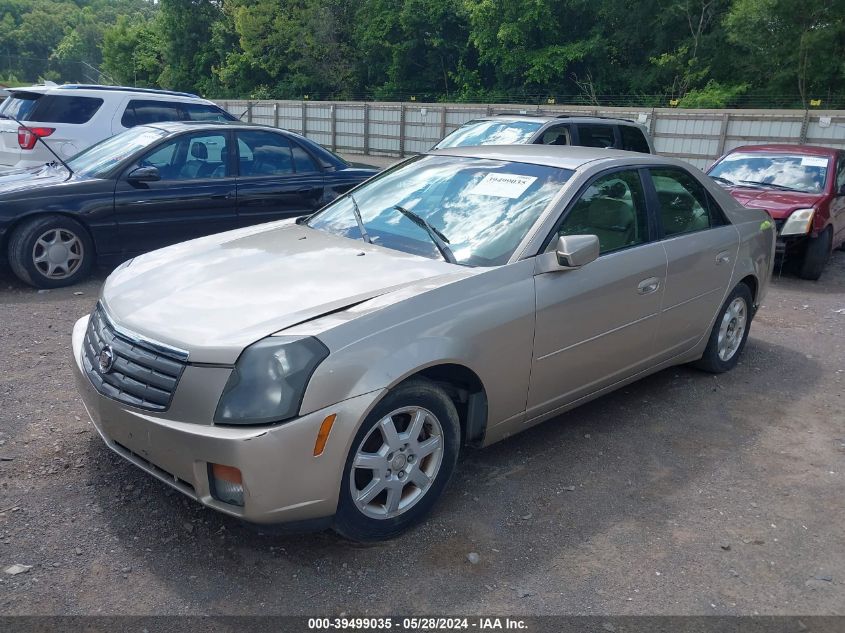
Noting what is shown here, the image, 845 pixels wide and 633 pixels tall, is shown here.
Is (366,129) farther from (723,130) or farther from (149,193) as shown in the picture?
(149,193)

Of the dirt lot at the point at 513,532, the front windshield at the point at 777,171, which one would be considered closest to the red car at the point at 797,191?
the front windshield at the point at 777,171

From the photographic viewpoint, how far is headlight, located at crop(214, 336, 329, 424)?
9.07 feet

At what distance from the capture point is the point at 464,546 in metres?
3.21

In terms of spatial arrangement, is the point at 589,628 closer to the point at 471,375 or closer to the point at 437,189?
the point at 471,375

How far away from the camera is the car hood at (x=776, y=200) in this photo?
8.54 metres

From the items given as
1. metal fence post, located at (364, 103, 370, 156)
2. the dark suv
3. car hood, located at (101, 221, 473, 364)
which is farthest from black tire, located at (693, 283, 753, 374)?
metal fence post, located at (364, 103, 370, 156)

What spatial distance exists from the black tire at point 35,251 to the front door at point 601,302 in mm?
4906

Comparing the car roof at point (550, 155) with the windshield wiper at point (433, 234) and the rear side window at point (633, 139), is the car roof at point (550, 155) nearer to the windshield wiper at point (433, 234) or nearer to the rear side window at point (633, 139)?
the windshield wiper at point (433, 234)

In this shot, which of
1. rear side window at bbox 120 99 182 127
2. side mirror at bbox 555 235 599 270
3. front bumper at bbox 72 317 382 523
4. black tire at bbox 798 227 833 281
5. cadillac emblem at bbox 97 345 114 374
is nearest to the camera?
front bumper at bbox 72 317 382 523

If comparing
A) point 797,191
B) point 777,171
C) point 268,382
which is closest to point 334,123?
point 777,171

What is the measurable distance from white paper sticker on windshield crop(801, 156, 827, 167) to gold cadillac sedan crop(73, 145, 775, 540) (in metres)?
5.47

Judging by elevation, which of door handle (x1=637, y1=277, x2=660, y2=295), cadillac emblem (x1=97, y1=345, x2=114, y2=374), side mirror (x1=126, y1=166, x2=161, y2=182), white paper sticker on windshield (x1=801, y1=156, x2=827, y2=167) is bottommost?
cadillac emblem (x1=97, y1=345, x2=114, y2=374)

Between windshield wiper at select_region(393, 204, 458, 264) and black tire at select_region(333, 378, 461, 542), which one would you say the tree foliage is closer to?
windshield wiper at select_region(393, 204, 458, 264)

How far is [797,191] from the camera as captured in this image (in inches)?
359
